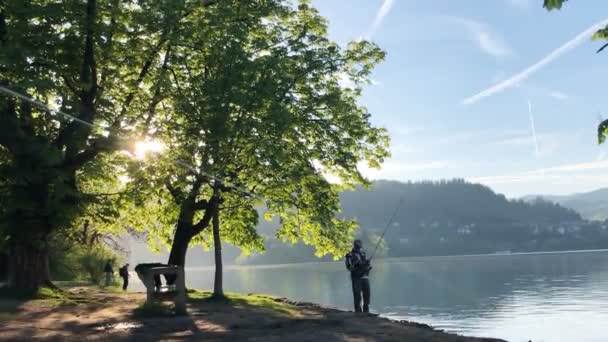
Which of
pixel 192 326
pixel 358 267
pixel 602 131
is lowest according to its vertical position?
pixel 192 326

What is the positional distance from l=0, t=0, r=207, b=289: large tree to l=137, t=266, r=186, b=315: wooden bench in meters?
6.38

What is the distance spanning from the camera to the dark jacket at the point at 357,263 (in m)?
21.6

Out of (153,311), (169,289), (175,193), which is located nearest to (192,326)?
(153,311)

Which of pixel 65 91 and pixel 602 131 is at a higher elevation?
pixel 65 91

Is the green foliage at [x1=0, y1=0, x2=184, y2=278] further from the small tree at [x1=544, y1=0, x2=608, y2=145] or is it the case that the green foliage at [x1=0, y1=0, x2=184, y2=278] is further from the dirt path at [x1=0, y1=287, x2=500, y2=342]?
the small tree at [x1=544, y1=0, x2=608, y2=145]

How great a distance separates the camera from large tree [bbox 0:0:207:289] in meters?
21.9

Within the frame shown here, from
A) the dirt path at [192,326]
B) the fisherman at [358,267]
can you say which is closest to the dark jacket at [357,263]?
the fisherman at [358,267]

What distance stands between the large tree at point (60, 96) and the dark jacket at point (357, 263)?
11.2 m

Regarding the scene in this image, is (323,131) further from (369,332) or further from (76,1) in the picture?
(369,332)

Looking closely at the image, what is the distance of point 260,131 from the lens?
24672 millimetres

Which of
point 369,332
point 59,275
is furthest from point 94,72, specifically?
point 59,275

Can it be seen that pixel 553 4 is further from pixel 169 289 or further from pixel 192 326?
pixel 169 289

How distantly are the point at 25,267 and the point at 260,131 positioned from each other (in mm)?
11254

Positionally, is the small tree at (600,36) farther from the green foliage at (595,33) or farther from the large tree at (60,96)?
the large tree at (60,96)
